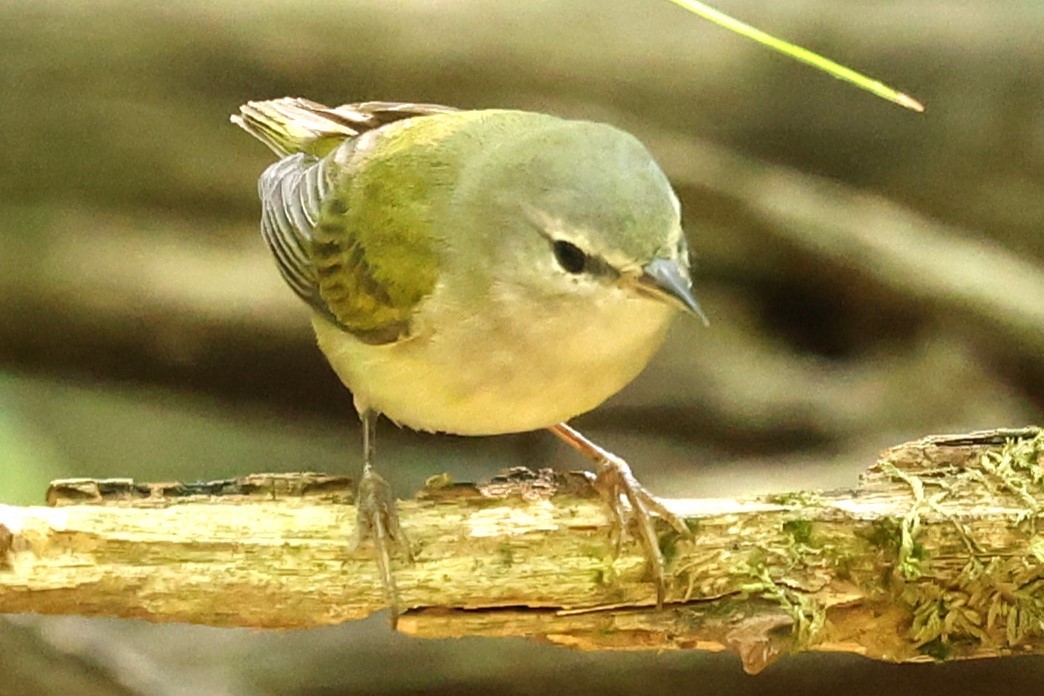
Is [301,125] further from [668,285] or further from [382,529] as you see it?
[668,285]

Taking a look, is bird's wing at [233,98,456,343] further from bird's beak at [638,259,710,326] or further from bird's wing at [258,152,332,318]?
bird's beak at [638,259,710,326]

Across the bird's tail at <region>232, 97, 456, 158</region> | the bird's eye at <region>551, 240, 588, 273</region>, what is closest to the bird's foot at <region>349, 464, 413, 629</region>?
the bird's eye at <region>551, 240, 588, 273</region>

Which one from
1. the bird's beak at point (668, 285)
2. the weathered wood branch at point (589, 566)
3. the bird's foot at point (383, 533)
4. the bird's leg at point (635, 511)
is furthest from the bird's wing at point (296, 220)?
the bird's beak at point (668, 285)

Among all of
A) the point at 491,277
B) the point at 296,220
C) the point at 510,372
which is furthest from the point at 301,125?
the point at 510,372

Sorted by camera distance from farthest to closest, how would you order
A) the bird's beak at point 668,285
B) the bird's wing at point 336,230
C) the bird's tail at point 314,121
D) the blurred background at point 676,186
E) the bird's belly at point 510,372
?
the blurred background at point 676,186
the bird's tail at point 314,121
the bird's wing at point 336,230
the bird's belly at point 510,372
the bird's beak at point 668,285

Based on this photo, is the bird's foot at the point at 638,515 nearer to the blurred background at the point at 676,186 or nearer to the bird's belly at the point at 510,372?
the bird's belly at the point at 510,372

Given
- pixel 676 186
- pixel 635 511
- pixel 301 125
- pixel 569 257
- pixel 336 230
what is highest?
pixel 676 186

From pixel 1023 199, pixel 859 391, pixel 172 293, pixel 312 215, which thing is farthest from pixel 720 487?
pixel 172 293
